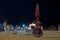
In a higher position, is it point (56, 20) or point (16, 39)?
point (56, 20)

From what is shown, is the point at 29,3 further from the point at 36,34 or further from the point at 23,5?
the point at 36,34

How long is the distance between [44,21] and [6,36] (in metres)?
2.53

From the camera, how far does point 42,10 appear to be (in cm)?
764

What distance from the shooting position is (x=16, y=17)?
24.5 feet

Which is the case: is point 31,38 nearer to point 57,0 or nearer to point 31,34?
point 31,34

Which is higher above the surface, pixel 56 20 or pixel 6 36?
pixel 56 20

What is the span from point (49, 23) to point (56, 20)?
0.25 m

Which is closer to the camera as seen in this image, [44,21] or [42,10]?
[44,21]

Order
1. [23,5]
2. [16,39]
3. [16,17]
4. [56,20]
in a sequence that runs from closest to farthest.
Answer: [16,39] → [56,20] → [16,17] → [23,5]

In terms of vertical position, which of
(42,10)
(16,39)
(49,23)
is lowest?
(16,39)

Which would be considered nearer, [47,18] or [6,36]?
[6,36]

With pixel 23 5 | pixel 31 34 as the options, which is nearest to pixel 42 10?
pixel 23 5

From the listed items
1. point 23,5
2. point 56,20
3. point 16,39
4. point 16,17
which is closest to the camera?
point 16,39

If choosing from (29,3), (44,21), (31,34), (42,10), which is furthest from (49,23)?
(31,34)
